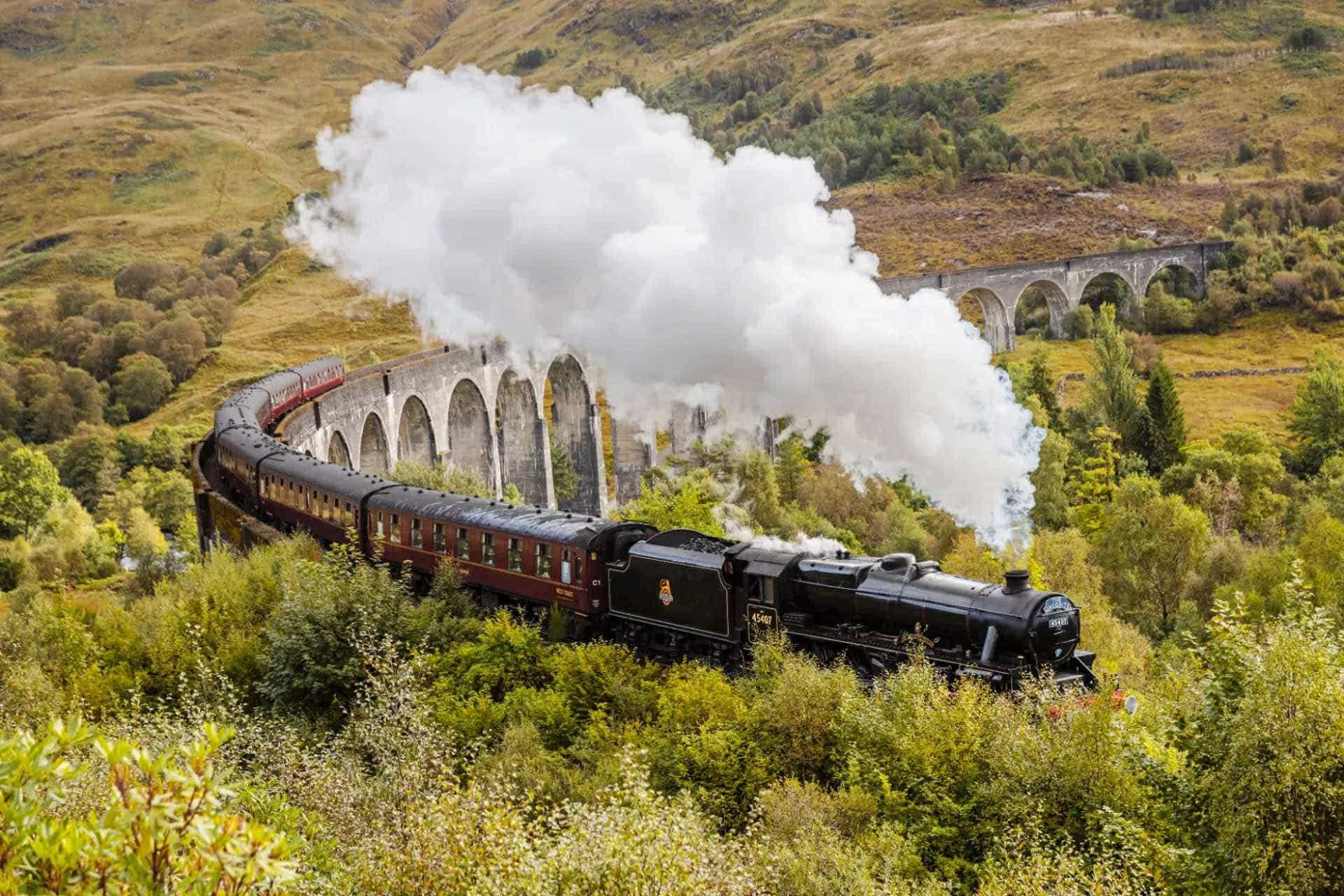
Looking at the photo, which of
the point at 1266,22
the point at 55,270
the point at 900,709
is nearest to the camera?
the point at 900,709

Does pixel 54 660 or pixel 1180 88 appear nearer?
pixel 54 660

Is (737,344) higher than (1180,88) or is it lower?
lower

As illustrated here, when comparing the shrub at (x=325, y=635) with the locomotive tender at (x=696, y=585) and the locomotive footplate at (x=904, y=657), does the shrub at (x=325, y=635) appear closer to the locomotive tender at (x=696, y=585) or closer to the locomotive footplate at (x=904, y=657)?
the locomotive tender at (x=696, y=585)

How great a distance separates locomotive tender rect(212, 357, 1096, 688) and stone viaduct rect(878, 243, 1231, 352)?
6469 cm

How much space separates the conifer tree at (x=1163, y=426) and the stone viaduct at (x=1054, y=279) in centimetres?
2860

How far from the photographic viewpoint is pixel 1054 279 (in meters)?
93.3

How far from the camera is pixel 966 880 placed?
13.6 m

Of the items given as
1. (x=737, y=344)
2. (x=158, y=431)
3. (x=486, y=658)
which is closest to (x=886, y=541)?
(x=737, y=344)

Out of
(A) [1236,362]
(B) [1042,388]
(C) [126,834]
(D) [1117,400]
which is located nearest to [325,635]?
(C) [126,834]

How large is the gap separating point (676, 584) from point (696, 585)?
0.53 metres

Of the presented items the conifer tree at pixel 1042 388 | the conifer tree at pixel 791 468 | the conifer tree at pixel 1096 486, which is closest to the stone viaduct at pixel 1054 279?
the conifer tree at pixel 1042 388

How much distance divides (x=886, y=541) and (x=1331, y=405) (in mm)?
32350

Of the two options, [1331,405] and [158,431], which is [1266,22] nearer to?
[1331,405]

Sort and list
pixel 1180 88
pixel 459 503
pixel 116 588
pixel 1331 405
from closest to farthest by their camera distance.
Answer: pixel 459 503 → pixel 116 588 → pixel 1331 405 → pixel 1180 88
